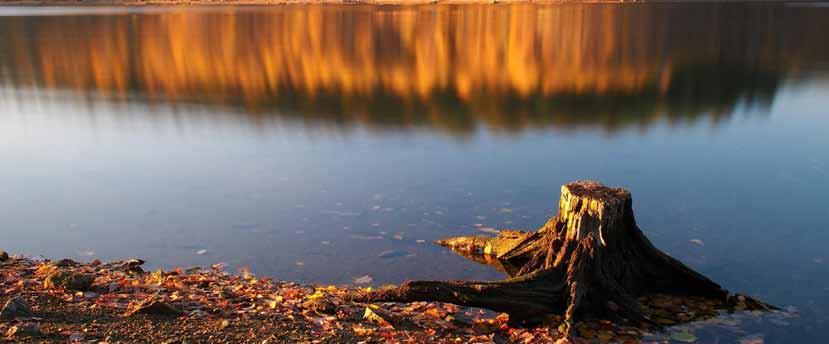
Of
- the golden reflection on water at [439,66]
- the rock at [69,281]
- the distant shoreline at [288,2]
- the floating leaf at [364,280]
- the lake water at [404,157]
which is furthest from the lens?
the distant shoreline at [288,2]

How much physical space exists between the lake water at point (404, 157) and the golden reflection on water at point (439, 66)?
0.19 m

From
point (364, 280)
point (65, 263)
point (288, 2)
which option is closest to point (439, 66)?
point (364, 280)

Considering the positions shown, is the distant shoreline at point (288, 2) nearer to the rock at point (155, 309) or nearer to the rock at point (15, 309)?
the rock at point (155, 309)

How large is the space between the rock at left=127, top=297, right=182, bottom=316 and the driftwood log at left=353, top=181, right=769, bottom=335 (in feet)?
5.47

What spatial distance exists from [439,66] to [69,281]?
21602 millimetres

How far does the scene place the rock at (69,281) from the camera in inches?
267

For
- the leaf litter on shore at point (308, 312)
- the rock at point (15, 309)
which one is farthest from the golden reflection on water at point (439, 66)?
the rock at point (15, 309)

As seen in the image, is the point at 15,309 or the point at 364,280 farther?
the point at 364,280

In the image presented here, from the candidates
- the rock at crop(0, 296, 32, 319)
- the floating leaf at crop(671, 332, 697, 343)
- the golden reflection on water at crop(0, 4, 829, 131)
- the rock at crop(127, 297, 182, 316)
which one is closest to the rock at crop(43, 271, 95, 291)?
the rock at crop(0, 296, 32, 319)

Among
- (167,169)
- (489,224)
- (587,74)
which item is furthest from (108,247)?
(587,74)

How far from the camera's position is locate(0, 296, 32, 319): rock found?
565cm

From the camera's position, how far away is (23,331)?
17.5ft

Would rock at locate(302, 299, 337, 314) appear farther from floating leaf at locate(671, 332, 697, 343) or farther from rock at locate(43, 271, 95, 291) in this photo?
floating leaf at locate(671, 332, 697, 343)

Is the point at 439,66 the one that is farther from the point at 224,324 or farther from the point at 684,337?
the point at 224,324
